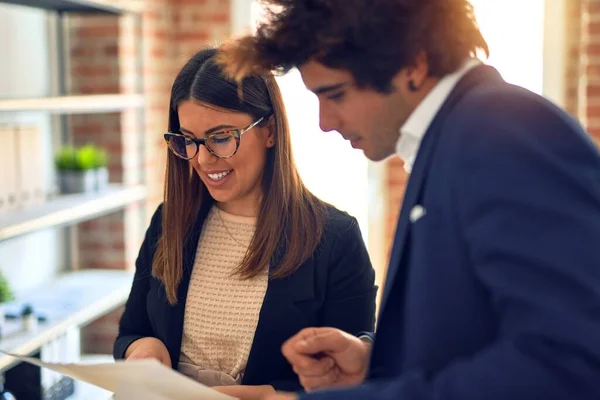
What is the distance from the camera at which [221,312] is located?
5.13 ft

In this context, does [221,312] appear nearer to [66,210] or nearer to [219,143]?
[219,143]

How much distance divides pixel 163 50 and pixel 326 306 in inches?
101

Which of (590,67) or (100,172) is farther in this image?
(590,67)

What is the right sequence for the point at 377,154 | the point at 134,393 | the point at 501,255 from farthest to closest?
the point at 134,393, the point at 377,154, the point at 501,255

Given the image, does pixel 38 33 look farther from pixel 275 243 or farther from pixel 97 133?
pixel 275 243

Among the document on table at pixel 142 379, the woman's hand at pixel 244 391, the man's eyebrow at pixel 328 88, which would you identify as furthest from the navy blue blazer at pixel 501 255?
the woman's hand at pixel 244 391

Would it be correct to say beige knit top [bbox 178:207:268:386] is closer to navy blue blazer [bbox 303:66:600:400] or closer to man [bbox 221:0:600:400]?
man [bbox 221:0:600:400]

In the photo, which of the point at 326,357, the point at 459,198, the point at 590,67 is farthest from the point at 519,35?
the point at 459,198

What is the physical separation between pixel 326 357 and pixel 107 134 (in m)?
2.57

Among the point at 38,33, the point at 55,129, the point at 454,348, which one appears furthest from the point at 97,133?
the point at 454,348

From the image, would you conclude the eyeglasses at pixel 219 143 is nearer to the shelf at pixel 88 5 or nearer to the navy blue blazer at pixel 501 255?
the navy blue blazer at pixel 501 255

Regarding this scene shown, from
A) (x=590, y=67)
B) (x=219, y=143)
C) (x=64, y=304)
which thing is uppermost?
(x=590, y=67)

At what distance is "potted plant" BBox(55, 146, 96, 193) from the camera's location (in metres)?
3.05

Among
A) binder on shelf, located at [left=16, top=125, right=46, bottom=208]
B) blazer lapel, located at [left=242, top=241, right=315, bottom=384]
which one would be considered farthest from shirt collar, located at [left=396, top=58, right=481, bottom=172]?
binder on shelf, located at [left=16, top=125, right=46, bottom=208]
